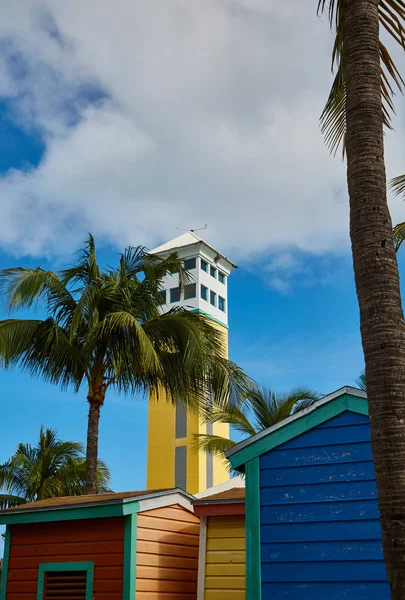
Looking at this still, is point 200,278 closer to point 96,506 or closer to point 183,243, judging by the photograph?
point 183,243

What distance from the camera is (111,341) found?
1539 cm

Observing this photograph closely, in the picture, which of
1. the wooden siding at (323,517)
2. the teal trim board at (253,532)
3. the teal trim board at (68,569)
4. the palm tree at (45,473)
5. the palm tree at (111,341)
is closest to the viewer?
the wooden siding at (323,517)

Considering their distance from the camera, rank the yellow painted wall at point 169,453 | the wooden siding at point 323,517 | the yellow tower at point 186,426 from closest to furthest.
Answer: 1. the wooden siding at point 323,517
2. the yellow painted wall at point 169,453
3. the yellow tower at point 186,426

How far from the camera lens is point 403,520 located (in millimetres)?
4777

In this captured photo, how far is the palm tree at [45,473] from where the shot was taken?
22.8m

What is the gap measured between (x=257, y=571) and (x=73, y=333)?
7.22m

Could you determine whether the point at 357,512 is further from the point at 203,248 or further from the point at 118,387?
the point at 203,248

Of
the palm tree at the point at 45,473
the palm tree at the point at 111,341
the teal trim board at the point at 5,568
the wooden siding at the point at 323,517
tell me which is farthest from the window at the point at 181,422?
the wooden siding at the point at 323,517

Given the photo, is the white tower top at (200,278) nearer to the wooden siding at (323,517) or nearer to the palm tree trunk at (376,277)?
the wooden siding at (323,517)

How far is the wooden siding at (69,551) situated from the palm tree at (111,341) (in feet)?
11.6

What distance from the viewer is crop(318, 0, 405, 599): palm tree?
4879mm

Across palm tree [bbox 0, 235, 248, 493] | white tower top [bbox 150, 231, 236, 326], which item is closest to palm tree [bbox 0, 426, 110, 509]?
palm tree [bbox 0, 235, 248, 493]

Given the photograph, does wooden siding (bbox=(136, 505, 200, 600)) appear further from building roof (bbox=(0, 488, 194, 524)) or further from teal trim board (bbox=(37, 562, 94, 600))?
teal trim board (bbox=(37, 562, 94, 600))

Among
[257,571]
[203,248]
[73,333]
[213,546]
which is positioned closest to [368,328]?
[257,571]
